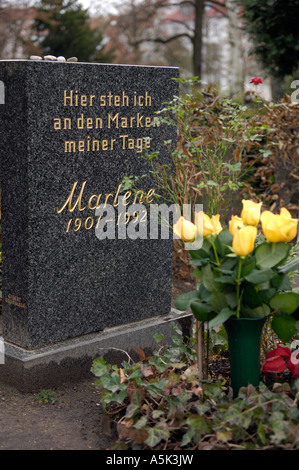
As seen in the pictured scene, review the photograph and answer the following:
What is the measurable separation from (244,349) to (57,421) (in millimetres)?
1064

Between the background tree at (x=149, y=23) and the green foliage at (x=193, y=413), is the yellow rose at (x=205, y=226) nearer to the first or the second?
the green foliage at (x=193, y=413)

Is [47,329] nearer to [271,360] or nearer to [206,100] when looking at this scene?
[271,360]

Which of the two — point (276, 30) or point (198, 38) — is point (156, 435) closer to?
point (276, 30)

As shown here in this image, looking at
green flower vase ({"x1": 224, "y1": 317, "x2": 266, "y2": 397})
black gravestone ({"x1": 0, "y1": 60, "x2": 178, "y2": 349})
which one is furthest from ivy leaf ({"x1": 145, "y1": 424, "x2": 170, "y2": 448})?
black gravestone ({"x1": 0, "y1": 60, "x2": 178, "y2": 349})

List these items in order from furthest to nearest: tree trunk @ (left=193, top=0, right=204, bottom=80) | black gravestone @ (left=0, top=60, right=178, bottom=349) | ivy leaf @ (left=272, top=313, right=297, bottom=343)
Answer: tree trunk @ (left=193, top=0, right=204, bottom=80)
black gravestone @ (left=0, top=60, right=178, bottom=349)
ivy leaf @ (left=272, top=313, right=297, bottom=343)

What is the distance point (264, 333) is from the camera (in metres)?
3.45

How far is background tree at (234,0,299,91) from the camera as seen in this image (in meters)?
10.5

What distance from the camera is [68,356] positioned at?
349 cm

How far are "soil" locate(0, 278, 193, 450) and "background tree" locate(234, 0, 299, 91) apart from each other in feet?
28.1

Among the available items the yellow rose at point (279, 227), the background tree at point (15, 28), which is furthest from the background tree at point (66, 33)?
the yellow rose at point (279, 227)

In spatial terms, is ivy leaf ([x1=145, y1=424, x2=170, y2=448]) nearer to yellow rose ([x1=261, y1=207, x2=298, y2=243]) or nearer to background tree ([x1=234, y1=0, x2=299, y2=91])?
yellow rose ([x1=261, y1=207, x2=298, y2=243])

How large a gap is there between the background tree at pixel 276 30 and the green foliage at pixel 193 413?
8757mm

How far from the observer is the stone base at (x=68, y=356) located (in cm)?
335

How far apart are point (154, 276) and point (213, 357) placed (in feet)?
2.30
